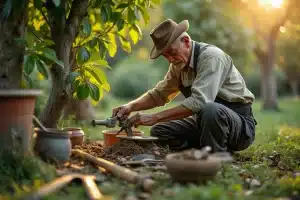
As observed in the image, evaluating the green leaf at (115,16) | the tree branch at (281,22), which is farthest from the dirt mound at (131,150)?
the tree branch at (281,22)

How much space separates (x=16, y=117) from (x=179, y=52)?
5.94ft

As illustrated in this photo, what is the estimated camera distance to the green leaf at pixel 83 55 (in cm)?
487

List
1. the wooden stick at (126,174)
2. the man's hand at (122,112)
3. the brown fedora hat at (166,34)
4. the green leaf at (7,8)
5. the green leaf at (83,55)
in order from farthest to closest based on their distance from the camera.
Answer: the man's hand at (122,112) → the green leaf at (83,55) → the brown fedora hat at (166,34) → the green leaf at (7,8) → the wooden stick at (126,174)

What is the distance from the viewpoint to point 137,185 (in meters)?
3.49

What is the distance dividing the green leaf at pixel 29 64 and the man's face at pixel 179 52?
1.36 m

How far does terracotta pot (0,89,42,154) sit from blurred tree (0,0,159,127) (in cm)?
35

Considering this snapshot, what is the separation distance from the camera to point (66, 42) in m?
4.95

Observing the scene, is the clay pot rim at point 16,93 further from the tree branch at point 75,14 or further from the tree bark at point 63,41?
the tree branch at point 75,14

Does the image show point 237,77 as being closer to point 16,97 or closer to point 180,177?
point 180,177

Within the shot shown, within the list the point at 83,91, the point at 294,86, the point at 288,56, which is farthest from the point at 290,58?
the point at 83,91

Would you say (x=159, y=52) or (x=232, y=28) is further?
(x=232, y=28)

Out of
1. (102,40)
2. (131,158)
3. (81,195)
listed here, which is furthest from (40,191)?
(102,40)

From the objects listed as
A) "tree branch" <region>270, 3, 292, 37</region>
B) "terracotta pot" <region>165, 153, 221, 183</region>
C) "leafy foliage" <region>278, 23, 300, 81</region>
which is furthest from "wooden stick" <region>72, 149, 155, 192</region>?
"leafy foliage" <region>278, 23, 300, 81</region>

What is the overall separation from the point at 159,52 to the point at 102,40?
2.51 ft
